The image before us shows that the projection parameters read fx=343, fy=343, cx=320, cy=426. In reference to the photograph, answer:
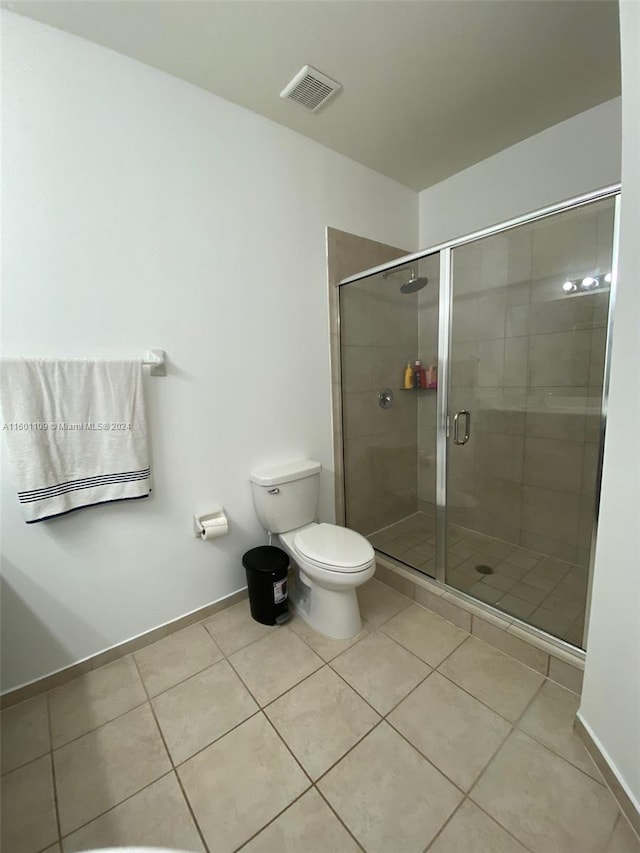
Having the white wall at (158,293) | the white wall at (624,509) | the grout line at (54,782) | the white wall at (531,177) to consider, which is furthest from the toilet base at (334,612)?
the white wall at (531,177)

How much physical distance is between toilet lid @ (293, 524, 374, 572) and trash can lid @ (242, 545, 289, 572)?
0.11 metres

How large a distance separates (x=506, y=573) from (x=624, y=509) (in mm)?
1118

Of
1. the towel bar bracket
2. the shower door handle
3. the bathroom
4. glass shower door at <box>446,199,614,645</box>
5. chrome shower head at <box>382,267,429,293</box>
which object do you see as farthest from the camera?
chrome shower head at <box>382,267,429,293</box>

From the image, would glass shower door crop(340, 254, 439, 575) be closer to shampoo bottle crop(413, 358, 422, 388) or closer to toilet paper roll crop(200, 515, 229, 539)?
shampoo bottle crop(413, 358, 422, 388)

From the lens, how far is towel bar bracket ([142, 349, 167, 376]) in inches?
56.6

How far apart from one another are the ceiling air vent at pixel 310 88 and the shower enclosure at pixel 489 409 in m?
0.79

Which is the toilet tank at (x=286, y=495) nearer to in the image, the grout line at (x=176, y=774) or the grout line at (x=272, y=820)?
the grout line at (x=176, y=774)

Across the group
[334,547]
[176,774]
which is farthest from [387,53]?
[176,774]

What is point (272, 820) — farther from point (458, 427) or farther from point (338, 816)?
point (458, 427)

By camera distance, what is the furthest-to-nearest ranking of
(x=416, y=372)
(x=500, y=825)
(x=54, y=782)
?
(x=416, y=372)
(x=54, y=782)
(x=500, y=825)

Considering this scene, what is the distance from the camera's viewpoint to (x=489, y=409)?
79.9 inches

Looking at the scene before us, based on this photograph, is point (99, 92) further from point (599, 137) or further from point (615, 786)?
point (615, 786)

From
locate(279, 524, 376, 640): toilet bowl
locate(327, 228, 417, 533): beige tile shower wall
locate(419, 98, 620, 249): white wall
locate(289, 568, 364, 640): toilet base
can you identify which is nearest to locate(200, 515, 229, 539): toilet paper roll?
locate(279, 524, 376, 640): toilet bowl

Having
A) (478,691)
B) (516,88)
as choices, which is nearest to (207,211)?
(516,88)
